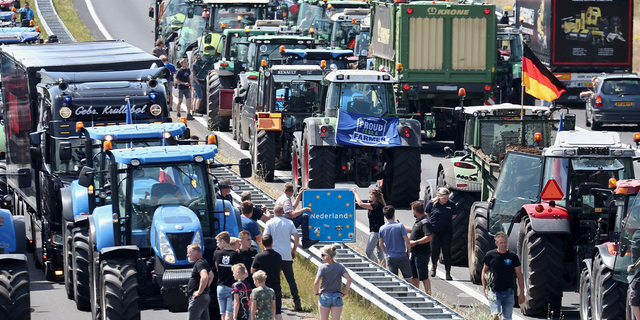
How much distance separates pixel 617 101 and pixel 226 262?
62.5 feet

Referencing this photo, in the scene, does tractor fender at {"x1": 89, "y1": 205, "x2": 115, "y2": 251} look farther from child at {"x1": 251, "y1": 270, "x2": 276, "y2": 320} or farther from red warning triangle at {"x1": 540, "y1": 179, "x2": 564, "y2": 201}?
red warning triangle at {"x1": 540, "y1": 179, "x2": 564, "y2": 201}

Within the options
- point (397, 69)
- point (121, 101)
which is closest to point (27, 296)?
point (121, 101)

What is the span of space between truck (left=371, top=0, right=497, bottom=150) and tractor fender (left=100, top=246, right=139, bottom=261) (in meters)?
13.8

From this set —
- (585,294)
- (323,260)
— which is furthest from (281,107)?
(585,294)

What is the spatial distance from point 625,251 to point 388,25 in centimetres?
1639

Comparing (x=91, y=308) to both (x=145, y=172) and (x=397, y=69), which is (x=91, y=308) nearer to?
(x=145, y=172)

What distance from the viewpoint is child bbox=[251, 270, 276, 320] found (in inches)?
445

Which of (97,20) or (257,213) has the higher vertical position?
(97,20)

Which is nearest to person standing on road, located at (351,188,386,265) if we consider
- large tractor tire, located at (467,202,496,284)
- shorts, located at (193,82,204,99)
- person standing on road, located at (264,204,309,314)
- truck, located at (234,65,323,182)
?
large tractor tire, located at (467,202,496,284)

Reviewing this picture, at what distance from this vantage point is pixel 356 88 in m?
19.9

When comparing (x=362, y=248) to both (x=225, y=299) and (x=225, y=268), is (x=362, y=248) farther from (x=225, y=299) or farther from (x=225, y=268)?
(x=225, y=268)

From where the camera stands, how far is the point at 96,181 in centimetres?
1380

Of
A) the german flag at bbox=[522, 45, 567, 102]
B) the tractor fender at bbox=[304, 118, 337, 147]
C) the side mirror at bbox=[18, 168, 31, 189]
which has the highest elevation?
the german flag at bbox=[522, 45, 567, 102]

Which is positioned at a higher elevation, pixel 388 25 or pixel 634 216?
pixel 388 25
